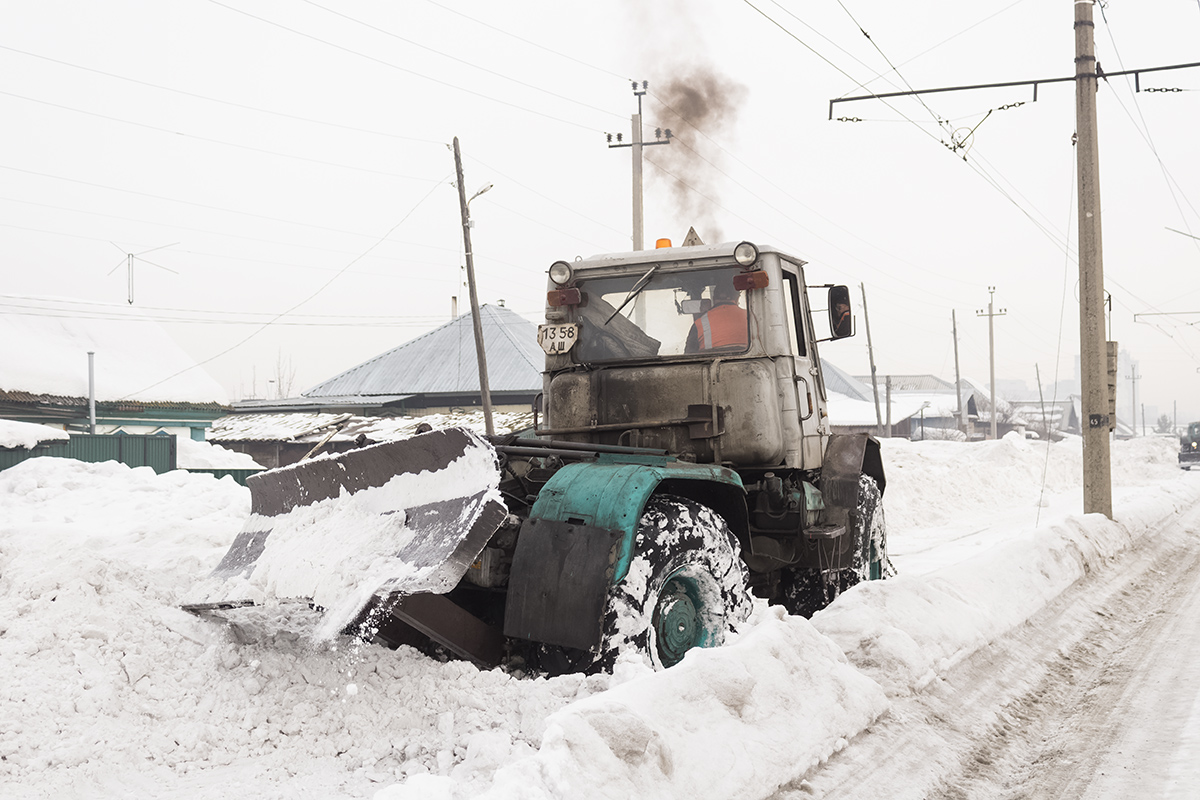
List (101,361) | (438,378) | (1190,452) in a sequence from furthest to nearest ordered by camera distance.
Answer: (1190,452), (438,378), (101,361)

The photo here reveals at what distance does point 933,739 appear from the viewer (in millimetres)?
4406

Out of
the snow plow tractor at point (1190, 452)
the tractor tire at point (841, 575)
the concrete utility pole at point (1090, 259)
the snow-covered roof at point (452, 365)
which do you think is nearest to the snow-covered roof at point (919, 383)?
the snow plow tractor at point (1190, 452)

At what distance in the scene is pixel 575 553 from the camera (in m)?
4.16

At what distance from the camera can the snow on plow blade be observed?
3916 millimetres

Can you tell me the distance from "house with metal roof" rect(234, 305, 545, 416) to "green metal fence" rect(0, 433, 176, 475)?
1239cm

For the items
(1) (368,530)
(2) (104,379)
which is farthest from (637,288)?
(2) (104,379)

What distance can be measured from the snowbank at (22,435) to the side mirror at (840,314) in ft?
55.5

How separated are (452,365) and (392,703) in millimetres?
34423

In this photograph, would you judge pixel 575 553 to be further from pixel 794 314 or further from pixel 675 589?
pixel 794 314

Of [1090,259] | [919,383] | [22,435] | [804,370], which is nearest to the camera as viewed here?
[804,370]

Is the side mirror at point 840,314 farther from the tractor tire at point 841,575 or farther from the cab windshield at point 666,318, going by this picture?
the tractor tire at point 841,575

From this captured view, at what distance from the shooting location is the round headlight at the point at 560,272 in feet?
20.3

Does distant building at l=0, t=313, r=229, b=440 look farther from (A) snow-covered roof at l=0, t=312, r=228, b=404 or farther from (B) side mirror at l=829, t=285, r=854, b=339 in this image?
(B) side mirror at l=829, t=285, r=854, b=339

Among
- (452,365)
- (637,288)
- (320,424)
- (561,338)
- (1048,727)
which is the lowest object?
(1048,727)
